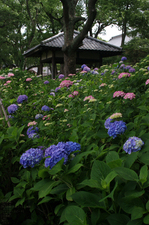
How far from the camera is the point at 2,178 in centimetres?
179

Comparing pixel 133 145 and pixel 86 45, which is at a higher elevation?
pixel 86 45

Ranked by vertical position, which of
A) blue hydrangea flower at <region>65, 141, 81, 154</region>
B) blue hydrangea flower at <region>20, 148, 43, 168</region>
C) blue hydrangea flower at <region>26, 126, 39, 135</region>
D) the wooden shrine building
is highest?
the wooden shrine building

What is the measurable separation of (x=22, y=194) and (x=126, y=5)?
26927 mm

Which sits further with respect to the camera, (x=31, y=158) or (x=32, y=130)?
(x=32, y=130)

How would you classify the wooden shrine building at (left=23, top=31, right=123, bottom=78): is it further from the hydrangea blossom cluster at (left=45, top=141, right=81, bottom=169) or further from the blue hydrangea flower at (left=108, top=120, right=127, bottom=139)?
the hydrangea blossom cluster at (left=45, top=141, right=81, bottom=169)

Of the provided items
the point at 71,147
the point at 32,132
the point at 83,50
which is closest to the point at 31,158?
the point at 71,147

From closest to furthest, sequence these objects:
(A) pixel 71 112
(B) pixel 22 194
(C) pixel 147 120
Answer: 1. (B) pixel 22 194
2. (C) pixel 147 120
3. (A) pixel 71 112

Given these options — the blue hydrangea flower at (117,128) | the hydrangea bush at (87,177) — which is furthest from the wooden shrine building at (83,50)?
the blue hydrangea flower at (117,128)

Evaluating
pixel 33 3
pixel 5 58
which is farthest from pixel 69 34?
pixel 5 58

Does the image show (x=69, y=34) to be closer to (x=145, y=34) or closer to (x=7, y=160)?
(x=7, y=160)

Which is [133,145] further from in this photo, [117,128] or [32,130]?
[32,130]

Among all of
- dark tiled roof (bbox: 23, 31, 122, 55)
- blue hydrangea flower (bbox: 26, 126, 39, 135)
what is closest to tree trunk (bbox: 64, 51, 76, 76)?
dark tiled roof (bbox: 23, 31, 122, 55)

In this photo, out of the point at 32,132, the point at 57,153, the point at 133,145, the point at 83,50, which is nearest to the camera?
the point at 57,153

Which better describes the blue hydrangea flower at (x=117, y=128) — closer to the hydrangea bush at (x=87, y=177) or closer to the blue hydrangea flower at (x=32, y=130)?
the hydrangea bush at (x=87, y=177)
